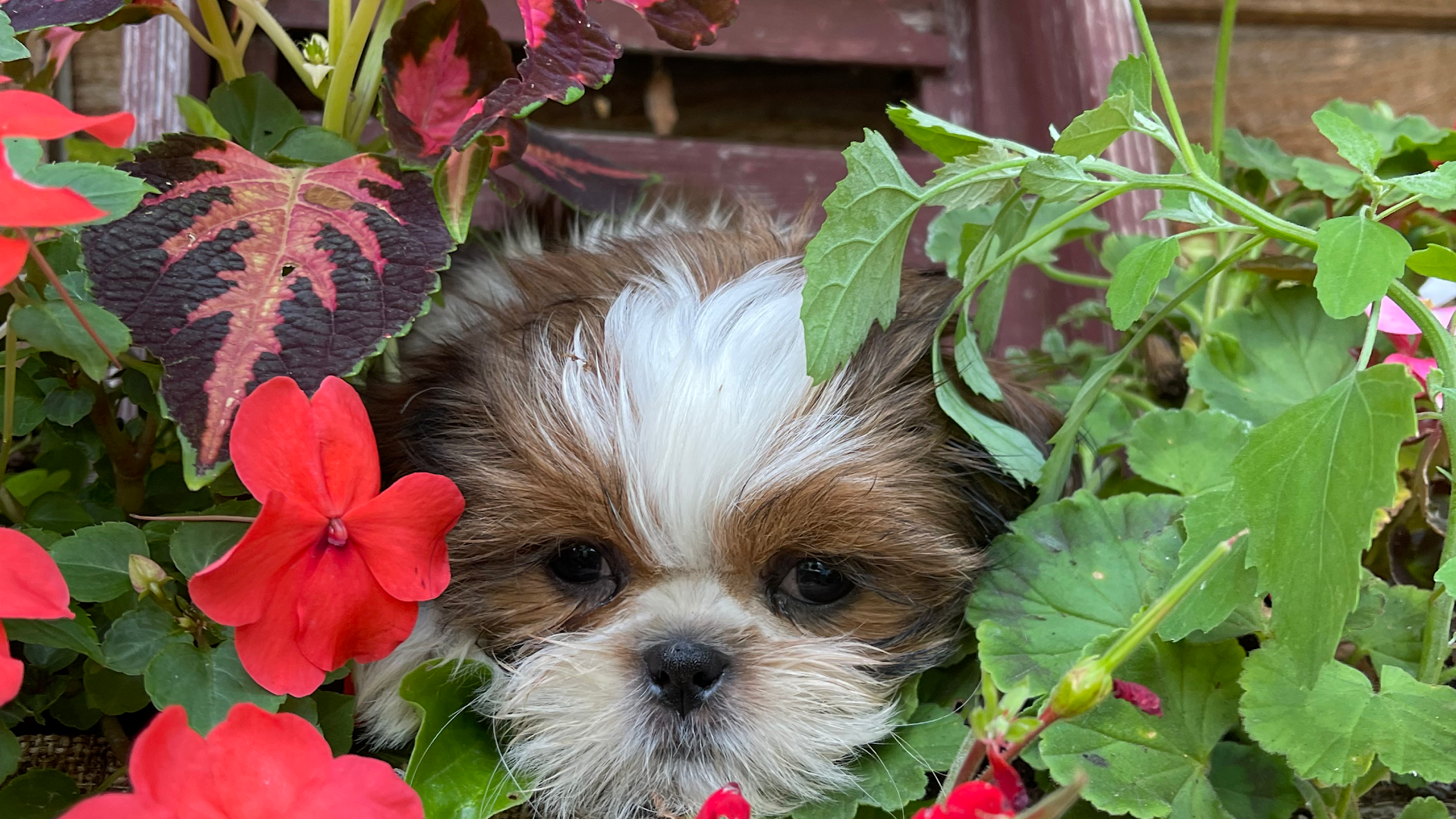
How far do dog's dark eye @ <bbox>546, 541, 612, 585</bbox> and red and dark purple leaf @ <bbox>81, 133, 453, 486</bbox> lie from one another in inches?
17.3

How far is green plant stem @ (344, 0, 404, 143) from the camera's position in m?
1.27

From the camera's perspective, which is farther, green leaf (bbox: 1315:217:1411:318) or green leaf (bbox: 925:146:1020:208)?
green leaf (bbox: 925:146:1020:208)

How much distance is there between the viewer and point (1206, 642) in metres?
1.06

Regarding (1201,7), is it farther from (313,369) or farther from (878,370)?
(313,369)

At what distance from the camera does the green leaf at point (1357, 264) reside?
849 millimetres

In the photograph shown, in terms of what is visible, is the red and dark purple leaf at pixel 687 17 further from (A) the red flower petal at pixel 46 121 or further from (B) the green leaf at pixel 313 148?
(A) the red flower petal at pixel 46 121

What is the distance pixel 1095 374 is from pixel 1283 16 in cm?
182

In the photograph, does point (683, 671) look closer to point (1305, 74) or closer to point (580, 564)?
point (580, 564)

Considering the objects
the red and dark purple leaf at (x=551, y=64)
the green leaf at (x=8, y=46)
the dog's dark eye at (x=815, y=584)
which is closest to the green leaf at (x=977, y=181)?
the red and dark purple leaf at (x=551, y=64)

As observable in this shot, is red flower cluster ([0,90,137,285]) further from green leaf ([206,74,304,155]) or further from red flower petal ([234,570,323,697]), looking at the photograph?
green leaf ([206,74,304,155])

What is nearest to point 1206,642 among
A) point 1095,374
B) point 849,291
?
point 1095,374

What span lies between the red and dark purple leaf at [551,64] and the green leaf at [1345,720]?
74cm

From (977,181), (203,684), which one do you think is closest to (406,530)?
(203,684)

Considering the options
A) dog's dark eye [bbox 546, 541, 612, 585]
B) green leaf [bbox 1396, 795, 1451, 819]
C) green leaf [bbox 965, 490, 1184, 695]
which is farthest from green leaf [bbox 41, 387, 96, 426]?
green leaf [bbox 1396, 795, 1451, 819]
